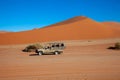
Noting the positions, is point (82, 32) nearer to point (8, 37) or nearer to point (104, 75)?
point (8, 37)

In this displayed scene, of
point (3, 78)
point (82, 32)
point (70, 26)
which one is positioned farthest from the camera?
point (70, 26)

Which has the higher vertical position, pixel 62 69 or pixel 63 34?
pixel 63 34

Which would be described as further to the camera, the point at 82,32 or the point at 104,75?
the point at 82,32

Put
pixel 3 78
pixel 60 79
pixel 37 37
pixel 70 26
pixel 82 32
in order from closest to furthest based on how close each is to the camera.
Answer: pixel 60 79
pixel 3 78
pixel 37 37
pixel 82 32
pixel 70 26

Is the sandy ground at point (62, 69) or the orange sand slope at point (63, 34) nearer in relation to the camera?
the sandy ground at point (62, 69)

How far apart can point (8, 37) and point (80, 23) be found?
96.8 feet

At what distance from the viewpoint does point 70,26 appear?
279 feet

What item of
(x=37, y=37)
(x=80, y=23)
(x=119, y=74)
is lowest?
(x=119, y=74)

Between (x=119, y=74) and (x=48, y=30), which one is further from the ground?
(x=48, y=30)

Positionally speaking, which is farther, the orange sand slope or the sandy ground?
the orange sand slope

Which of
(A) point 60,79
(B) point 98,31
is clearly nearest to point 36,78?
(A) point 60,79

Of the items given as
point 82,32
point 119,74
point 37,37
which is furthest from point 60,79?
point 82,32

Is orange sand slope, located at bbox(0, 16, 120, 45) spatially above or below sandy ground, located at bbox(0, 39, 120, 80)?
above

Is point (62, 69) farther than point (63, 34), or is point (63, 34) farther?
point (63, 34)
